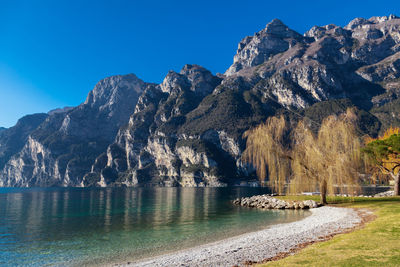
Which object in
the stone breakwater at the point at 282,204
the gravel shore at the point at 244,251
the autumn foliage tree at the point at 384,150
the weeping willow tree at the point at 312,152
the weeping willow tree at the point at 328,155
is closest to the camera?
the gravel shore at the point at 244,251

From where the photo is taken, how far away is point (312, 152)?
118ft

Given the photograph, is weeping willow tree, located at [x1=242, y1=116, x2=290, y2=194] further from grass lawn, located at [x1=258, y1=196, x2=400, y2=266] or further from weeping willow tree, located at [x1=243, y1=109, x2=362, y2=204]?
grass lawn, located at [x1=258, y1=196, x2=400, y2=266]

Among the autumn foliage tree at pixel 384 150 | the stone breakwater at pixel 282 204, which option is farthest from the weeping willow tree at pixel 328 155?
the autumn foliage tree at pixel 384 150

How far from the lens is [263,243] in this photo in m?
19.6

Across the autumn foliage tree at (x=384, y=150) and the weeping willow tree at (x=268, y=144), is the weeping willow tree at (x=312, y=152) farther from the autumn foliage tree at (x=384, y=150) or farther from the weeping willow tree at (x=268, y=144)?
the autumn foliage tree at (x=384, y=150)

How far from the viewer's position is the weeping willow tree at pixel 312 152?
115ft

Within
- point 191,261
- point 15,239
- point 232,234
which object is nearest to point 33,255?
point 15,239

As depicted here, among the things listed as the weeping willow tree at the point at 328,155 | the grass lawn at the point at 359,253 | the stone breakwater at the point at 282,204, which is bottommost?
the stone breakwater at the point at 282,204

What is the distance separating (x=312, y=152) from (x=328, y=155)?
2049mm

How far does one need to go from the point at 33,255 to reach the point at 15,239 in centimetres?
926

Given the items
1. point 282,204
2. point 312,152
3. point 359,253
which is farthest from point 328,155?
point 359,253

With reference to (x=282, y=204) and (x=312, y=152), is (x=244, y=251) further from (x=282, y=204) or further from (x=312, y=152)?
(x=282, y=204)

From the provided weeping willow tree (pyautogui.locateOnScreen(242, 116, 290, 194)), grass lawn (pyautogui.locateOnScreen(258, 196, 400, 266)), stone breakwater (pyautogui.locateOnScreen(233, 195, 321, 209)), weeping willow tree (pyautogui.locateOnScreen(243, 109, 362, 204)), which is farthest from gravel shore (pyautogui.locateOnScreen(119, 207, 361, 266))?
stone breakwater (pyautogui.locateOnScreen(233, 195, 321, 209))

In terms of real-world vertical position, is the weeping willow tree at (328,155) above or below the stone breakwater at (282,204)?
above
